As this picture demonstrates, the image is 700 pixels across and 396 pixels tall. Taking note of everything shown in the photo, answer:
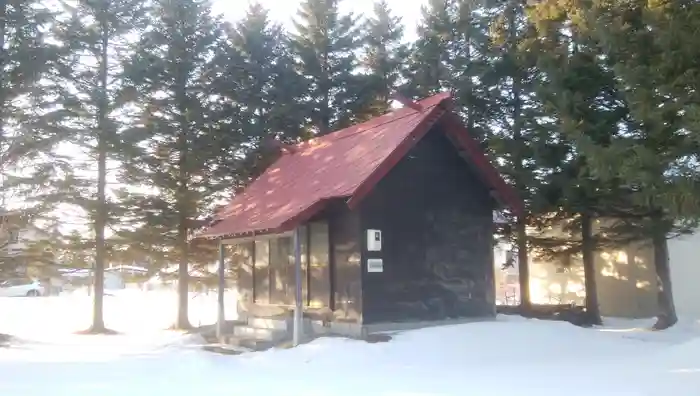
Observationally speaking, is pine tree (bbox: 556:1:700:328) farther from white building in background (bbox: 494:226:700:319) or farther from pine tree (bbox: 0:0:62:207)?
pine tree (bbox: 0:0:62:207)

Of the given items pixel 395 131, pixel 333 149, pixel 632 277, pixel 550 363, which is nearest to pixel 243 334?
pixel 333 149

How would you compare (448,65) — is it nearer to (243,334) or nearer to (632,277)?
(632,277)

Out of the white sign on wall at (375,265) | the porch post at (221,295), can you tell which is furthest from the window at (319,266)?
the porch post at (221,295)

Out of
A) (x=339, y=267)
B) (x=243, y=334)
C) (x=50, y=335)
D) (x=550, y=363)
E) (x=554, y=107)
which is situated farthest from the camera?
(x=50, y=335)

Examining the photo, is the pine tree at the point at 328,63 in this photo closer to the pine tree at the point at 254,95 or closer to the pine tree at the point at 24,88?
the pine tree at the point at 254,95

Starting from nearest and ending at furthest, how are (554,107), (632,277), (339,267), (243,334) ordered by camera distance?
(339,267) → (554,107) → (243,334) → (632,277)

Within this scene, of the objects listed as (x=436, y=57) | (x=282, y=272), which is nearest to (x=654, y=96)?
(x=282, y=272)

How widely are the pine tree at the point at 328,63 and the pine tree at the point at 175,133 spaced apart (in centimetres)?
394

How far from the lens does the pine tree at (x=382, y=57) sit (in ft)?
84.7

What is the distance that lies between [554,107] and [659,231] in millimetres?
4146

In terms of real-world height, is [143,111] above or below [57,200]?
above

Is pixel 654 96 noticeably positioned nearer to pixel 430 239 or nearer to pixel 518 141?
pixel 430 239

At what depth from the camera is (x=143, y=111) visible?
22656 mm

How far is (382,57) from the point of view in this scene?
2769 cm
